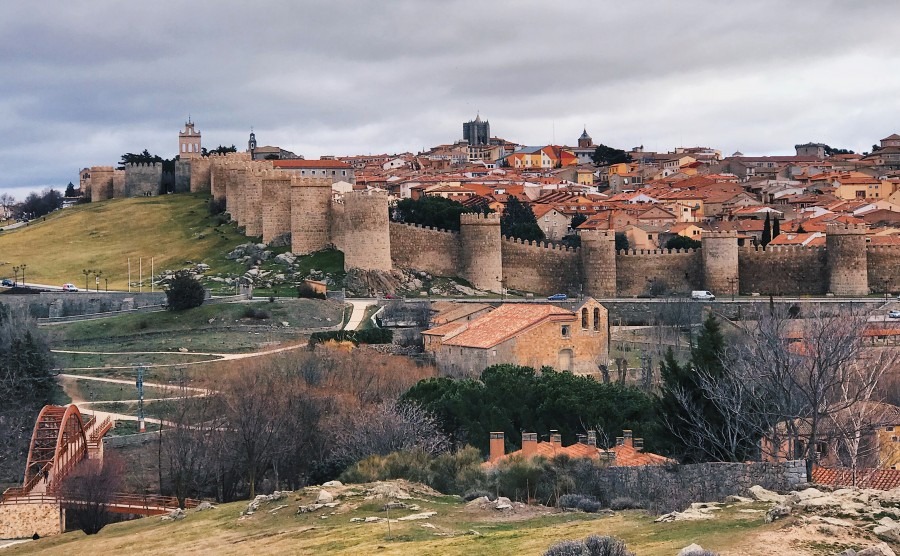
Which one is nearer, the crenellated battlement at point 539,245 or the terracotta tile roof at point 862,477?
the terracotta tile roof at point 862,477

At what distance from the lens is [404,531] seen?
19.1 m

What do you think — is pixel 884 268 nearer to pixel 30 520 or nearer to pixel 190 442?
pixel 190 442

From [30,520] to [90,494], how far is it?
1.32 m

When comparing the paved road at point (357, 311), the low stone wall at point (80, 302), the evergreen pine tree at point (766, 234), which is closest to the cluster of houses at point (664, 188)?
the evergreen pine tree at point (766, 234)

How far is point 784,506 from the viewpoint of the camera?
16.4 m

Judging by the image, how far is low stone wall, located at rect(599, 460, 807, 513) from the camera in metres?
19.6

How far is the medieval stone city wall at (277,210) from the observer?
63469mm

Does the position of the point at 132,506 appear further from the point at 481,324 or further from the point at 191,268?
the point at 191,268

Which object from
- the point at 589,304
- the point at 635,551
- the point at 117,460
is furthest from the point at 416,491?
the point at 589,304

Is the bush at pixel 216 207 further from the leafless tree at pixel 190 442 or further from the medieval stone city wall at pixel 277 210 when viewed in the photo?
the leafless tree at pixel 190 442

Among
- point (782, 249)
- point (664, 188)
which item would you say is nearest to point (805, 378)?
point (782, 249)

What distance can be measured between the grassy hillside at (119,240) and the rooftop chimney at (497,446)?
33388mm

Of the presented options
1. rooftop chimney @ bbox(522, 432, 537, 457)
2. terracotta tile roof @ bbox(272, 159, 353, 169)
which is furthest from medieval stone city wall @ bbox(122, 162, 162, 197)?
rooftop chimney @ bbox(522, 432, 537, 457)

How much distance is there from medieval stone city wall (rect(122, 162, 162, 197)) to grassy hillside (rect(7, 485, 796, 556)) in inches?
2452
